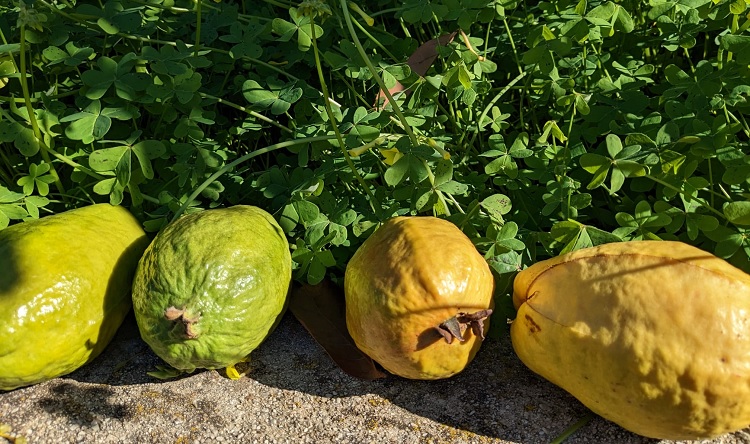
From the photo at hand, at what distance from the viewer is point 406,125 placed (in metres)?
2.14

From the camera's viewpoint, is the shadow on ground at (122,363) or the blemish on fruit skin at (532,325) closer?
the blemish on fruit skin at (532,325)

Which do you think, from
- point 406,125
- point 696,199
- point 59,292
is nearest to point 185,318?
point 59,292

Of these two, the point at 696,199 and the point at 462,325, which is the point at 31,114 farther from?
the point at 696,199

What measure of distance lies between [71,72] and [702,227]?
99.0 inches

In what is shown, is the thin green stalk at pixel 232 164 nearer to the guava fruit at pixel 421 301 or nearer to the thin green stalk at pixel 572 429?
→ the guava fruit at pixel 421 301

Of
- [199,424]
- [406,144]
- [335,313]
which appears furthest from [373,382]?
[406,144]

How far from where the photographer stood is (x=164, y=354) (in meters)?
2.01

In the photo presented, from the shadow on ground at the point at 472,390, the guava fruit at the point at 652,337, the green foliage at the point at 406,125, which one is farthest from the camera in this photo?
the green foliage at the point at 406,125

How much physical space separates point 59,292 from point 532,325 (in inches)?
56.7

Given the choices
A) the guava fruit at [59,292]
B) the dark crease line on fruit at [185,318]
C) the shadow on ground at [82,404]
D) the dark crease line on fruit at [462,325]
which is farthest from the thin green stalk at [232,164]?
the dark crease line on fruit at [462,325]

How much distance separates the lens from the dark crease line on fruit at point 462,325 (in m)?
1.86

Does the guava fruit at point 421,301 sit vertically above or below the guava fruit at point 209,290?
below

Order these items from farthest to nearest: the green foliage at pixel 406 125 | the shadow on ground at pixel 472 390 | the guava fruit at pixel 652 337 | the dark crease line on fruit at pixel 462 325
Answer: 1. the green foliage at pixel 406 125
2. the shadow on ground at pixel 472 390
3. the dark crease line on fruit at pixel 462 325
4. the guava fruit at pixel 652 337

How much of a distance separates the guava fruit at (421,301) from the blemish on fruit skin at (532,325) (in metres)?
0.12
